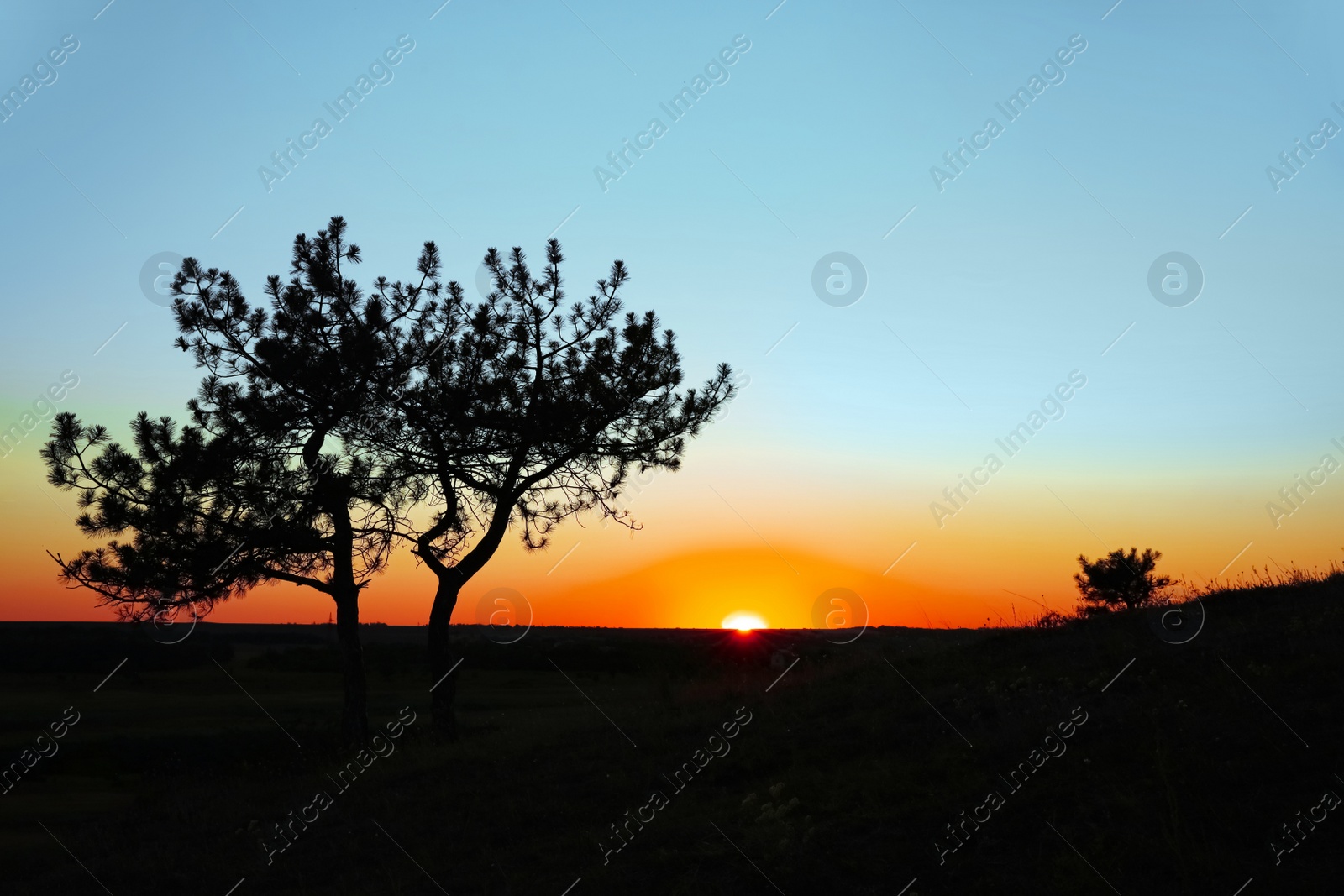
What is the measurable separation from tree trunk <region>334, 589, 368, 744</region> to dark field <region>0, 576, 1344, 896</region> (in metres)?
0.82

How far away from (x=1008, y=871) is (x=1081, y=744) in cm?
250

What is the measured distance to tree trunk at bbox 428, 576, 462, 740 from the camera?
16.8 meters

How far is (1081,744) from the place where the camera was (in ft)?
29.8

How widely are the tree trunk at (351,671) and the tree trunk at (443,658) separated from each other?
55.5 inches

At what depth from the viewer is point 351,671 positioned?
17.4m

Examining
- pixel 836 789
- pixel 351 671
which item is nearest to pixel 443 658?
pixel 351 671

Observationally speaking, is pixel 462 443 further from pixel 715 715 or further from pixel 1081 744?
pixel 1081 744

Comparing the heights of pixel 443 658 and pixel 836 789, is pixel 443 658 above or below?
above

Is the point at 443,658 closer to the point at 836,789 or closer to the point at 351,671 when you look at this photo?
the point at 351,671

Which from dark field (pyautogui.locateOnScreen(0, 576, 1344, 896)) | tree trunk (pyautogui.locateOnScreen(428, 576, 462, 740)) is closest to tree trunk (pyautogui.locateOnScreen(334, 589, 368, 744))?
dark field (pyautogui.locateOnScreen(0, 576, 1344, 896))

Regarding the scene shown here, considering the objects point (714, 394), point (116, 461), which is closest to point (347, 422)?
point (116, 461)

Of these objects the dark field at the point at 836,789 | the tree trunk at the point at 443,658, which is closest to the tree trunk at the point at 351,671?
the dark field at the point at 836,789

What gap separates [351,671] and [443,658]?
6.13 feet

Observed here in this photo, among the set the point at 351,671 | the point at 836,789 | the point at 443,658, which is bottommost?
the point at 836,789
